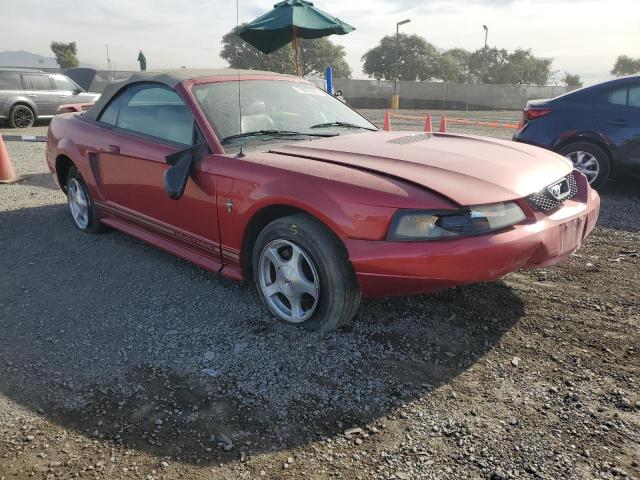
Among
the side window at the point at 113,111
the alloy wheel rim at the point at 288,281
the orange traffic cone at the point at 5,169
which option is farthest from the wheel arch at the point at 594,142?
the orange traffic cone at the point at 5,169

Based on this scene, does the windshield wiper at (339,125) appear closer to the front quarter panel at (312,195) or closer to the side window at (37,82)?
the front quarter panel at (312,195)

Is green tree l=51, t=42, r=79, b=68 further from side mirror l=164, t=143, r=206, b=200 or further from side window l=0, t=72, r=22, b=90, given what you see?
side mirror l=164, t=143, r=206, b=200

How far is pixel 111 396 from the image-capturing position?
7.84 ft

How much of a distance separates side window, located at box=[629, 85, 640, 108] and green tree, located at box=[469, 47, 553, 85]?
244 feet

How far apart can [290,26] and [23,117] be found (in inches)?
335

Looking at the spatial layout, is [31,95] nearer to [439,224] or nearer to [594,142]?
[594,142]

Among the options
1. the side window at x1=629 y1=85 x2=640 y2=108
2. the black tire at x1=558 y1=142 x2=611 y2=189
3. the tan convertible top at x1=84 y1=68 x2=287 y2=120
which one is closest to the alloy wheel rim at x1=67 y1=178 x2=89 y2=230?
the tan convertible top at x1=84 y1=68 x2=287 y2=120

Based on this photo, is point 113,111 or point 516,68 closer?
point 113,111

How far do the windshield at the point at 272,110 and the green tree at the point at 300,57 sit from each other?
196 feet

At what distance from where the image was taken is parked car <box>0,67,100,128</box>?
43.6 feet

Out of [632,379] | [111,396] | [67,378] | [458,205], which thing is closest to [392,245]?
[458,205]

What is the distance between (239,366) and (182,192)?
1.23 meters

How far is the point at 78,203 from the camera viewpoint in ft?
15.6

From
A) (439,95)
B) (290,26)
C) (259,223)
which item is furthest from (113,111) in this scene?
(439,95)
